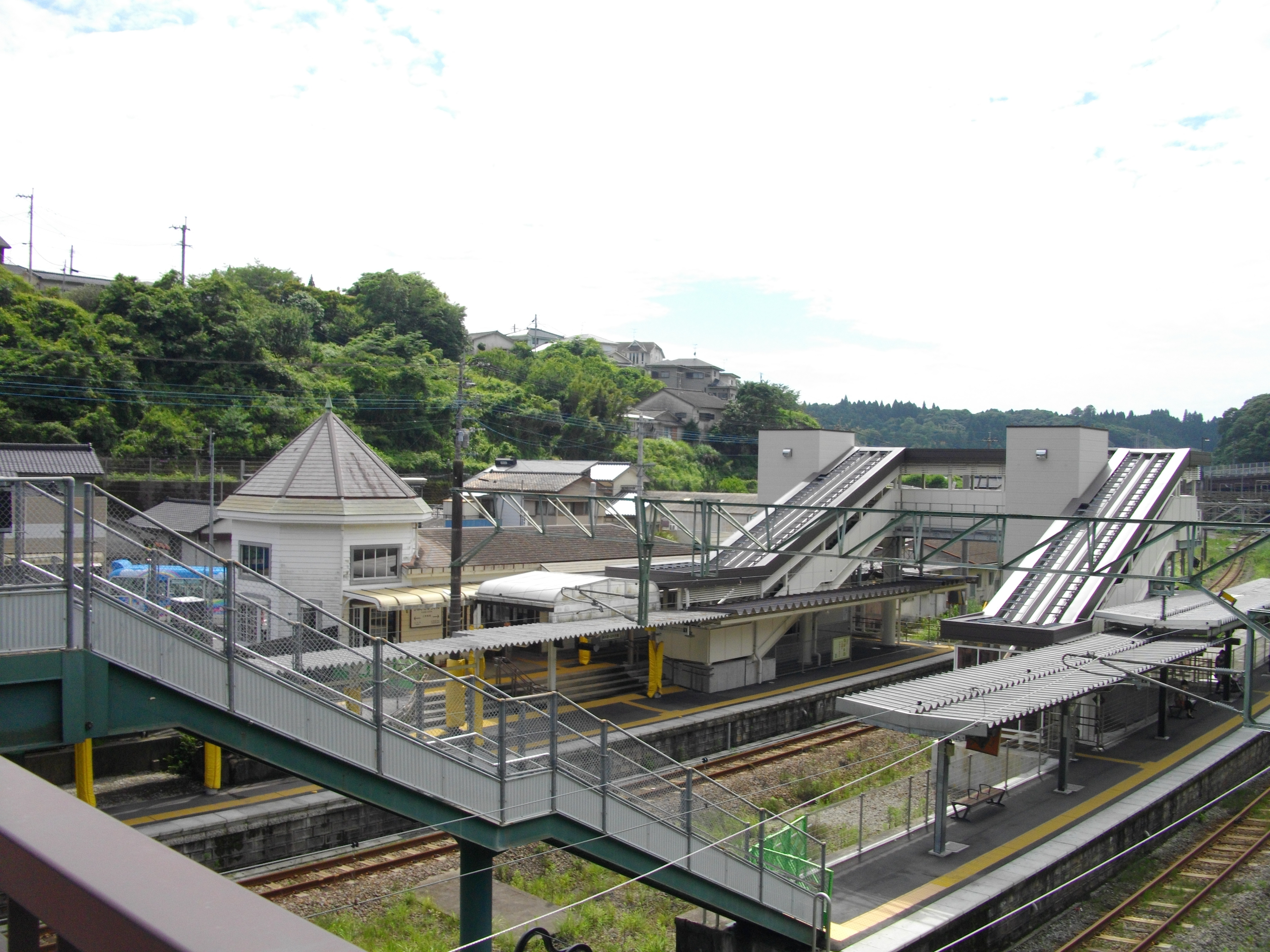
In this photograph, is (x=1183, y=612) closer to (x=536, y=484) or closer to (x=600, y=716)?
(x=600, y=716)

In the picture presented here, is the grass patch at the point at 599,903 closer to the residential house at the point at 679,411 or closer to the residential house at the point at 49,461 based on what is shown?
the residential house at the point at 49,461

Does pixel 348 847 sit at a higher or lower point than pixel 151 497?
lower

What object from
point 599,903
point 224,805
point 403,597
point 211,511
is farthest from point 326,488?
point 599,903

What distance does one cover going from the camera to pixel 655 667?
20359 mm

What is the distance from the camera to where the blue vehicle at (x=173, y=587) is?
22.5 ft

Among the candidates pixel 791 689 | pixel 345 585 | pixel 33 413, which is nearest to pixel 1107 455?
pixel 791 689

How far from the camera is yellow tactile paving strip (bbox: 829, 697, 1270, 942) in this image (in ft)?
33.5

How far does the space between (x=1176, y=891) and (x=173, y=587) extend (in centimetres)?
1333

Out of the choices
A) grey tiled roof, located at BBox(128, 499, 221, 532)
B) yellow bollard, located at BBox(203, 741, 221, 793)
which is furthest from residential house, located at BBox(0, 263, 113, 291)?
yellow bollard, located at BBox(203, 741, 221, 793)

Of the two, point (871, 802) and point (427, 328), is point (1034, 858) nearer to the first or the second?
point (871, 802)

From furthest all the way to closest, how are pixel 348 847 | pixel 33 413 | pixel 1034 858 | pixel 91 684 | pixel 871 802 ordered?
pixel 33 413 → pixel 871 802 → pixel 348 847 → pixel 1034 858 → pixel 91 684

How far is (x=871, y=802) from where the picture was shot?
1491 centimetres

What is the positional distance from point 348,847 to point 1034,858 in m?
9.55

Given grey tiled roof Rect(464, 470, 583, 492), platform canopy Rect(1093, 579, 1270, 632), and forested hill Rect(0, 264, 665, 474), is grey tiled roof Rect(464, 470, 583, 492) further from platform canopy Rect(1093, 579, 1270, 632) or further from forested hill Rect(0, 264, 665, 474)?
platform canopy Rect(1093, 579, 1270, 632)
